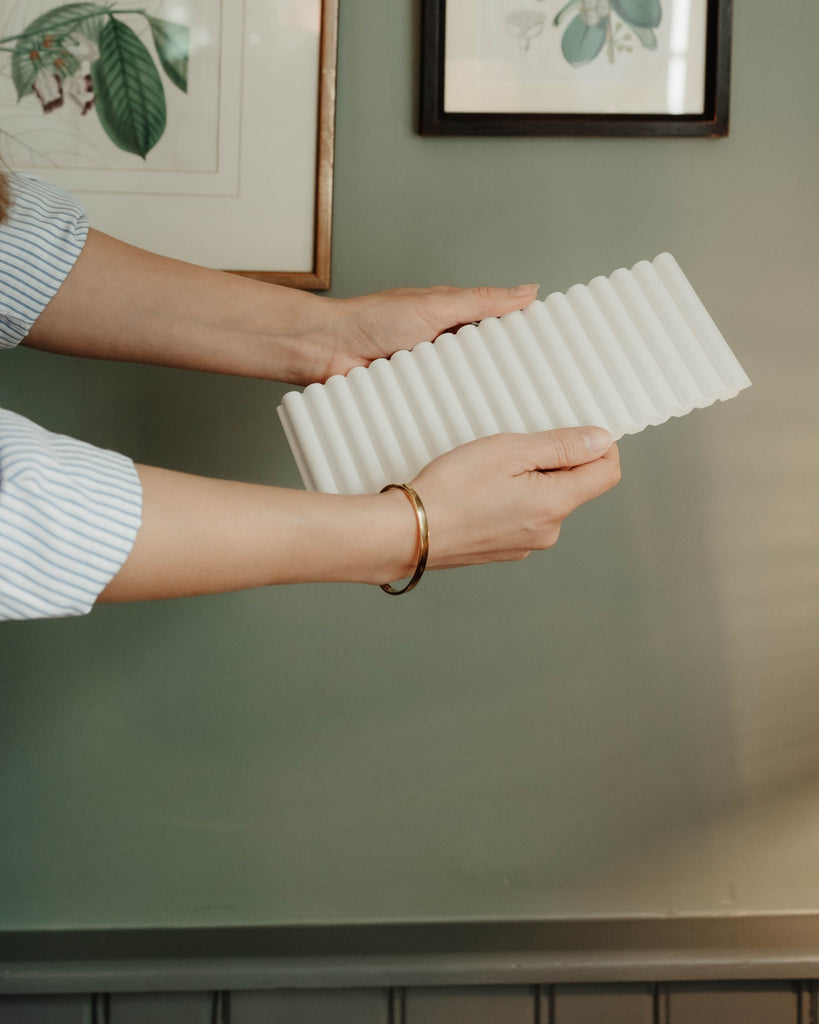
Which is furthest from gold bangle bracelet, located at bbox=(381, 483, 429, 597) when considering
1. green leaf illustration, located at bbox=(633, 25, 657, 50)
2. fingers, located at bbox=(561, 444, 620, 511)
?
green leaf illustration, located at bbox=(633, 25, 657, 50)

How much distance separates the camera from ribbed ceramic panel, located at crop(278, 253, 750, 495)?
64 centimetres

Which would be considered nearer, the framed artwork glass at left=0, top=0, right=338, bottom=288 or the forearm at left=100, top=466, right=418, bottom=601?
the forearm at left=100, top=466, right=418, bottom=601

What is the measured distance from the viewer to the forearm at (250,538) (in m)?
0.49

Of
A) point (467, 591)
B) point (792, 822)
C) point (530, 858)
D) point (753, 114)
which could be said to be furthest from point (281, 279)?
point (792, 822)

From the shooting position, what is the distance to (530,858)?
3.09ft

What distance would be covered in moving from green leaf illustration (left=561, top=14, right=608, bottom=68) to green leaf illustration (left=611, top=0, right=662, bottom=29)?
20 millimetres

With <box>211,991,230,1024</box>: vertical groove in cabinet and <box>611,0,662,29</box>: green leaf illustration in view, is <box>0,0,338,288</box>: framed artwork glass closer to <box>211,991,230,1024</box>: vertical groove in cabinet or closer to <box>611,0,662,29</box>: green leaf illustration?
<box>611,0,662,29</box>: green leaf illustration

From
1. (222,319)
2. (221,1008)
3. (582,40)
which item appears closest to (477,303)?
(222,319)

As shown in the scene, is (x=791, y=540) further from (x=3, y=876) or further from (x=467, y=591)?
(x=3, y=876)

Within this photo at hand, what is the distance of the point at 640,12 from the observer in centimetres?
88

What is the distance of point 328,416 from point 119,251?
284 millimetres

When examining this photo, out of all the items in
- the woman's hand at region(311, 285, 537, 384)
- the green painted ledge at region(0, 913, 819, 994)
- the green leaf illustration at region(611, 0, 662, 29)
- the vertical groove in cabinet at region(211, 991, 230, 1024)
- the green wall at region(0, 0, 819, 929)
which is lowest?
the vertical groove in cabinet at region(211, 991, 230, 1024)

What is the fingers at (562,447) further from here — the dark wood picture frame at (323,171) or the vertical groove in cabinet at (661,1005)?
the vertical groove in cabinet at (661,1005)

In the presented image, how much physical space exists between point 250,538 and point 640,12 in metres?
0.74
